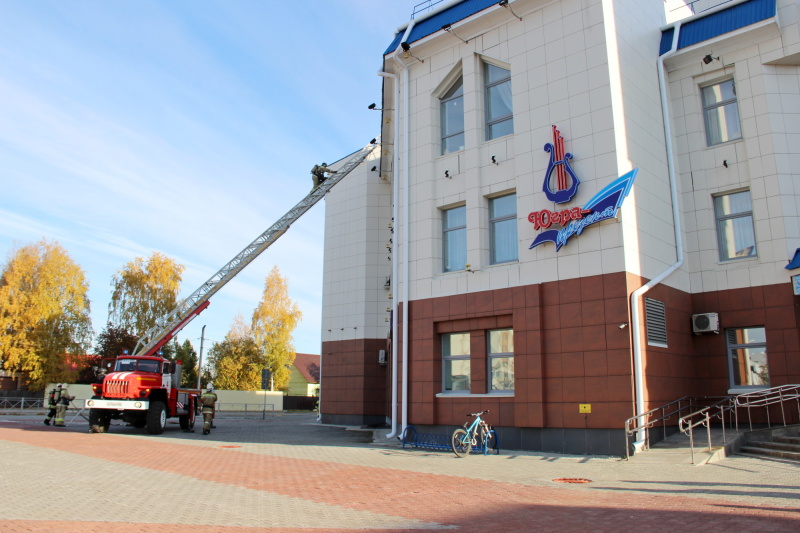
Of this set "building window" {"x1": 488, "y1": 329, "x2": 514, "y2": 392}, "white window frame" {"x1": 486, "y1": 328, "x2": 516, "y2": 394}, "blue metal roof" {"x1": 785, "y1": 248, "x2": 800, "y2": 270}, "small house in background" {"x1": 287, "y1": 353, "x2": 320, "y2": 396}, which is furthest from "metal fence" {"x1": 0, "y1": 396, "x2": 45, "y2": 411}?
"blue metal roof" {"x1": 785, "y1": 248, "x2": 800, "y2": 270}

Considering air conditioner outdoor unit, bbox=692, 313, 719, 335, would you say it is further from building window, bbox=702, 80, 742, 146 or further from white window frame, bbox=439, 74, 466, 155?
white window frame, bbox=439, 74, 466, 155

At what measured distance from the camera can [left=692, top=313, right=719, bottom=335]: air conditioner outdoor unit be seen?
16516 millimetres

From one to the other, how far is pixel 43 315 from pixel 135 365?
28.8m

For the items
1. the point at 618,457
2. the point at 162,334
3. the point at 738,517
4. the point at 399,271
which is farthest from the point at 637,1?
the point at 162,334

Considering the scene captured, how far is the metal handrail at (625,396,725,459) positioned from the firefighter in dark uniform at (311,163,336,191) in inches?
849

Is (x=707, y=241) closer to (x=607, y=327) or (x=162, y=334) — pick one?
(x=607, y=327)

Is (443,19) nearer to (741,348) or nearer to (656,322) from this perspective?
(656,322)

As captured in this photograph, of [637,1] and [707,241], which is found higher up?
[637,1]

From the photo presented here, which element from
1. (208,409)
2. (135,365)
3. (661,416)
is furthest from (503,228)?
(135,365)

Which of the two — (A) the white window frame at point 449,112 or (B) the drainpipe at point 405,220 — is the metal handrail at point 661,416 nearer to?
(B) the drainpipe at point 405,220

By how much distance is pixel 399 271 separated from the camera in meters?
19.5

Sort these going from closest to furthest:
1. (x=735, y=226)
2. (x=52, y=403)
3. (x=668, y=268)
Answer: (x=668, y=268), (x=735, y=226), (x=52, y=403)

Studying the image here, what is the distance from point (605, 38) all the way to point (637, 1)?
3.27m

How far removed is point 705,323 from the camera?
1664 cm
